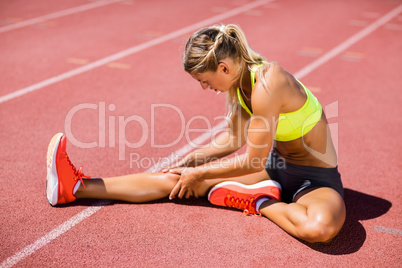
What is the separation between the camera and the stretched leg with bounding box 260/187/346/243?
10.7 ft

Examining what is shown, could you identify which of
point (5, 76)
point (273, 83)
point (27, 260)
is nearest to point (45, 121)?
point (5, 76)

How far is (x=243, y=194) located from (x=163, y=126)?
1901 mm

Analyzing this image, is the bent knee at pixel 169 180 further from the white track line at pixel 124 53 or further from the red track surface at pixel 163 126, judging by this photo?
the white track line at pixel 124 53

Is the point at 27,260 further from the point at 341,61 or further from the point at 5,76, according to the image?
the point at 341,61

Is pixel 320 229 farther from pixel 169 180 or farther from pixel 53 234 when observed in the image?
pixel 53 234

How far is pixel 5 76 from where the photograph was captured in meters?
6.67

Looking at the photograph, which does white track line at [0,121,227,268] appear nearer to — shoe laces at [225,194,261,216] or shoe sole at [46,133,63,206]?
shoe sole at [46,133,63,206]

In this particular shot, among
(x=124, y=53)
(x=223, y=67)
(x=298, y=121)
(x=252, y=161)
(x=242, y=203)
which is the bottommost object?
(x=124, y=53)

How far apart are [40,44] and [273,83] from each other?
5900mm

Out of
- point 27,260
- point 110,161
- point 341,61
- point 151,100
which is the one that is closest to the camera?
point 27,260

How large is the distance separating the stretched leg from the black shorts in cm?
8

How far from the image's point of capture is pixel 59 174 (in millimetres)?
3639

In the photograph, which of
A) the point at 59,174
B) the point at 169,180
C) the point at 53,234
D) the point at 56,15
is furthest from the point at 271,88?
the point at 56,15

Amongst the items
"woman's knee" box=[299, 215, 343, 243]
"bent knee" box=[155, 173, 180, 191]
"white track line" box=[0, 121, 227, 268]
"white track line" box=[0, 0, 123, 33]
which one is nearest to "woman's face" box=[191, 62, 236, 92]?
"bent knee" box=[155, 173, 180, 191]
